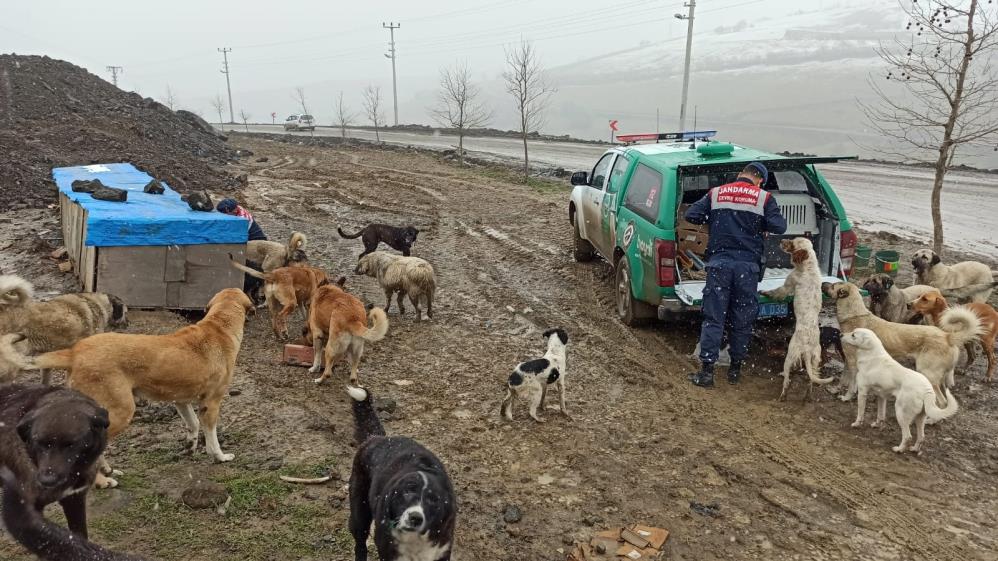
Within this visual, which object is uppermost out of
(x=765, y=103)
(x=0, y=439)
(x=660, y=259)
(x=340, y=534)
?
(x=765, y=103)

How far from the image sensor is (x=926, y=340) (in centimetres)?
588

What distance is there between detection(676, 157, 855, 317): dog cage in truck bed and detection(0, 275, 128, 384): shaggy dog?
610cm

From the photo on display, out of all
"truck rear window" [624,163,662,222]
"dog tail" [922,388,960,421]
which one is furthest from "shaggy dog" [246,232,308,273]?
"dog tail" [922,388,960,421]

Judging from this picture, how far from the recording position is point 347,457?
5.12 m

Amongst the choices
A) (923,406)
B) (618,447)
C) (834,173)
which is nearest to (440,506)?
(618,447)

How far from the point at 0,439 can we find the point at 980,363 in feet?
29.8

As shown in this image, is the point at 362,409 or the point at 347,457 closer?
the point at 362,409

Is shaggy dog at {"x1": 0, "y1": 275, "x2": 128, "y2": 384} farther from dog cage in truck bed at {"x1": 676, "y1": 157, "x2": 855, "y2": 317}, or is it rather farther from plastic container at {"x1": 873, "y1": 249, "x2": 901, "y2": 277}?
plastic container at {"x1": 873, "y1": 249, "x2": 901, "y2": 277}

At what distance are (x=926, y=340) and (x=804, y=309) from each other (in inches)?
41.3

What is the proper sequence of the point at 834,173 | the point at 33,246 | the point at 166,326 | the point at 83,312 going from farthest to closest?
the point at 834,173 < the point at 33,246 < the point at 166,326 < the point at 83,312

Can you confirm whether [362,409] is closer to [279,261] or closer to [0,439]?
[0,439]

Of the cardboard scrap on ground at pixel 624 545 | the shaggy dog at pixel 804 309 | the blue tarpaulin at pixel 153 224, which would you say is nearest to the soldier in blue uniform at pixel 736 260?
the shaggy dog at pixel 804 309

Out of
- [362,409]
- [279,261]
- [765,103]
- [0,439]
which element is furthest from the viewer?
[765,103]

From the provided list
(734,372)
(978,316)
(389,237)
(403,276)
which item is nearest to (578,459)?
(734,372)
